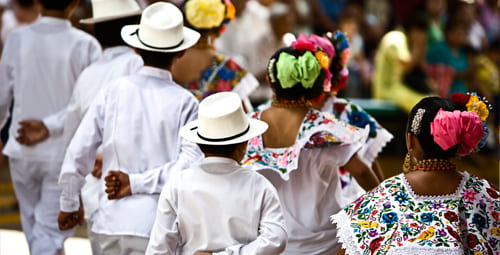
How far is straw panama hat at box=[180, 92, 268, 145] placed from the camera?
140 inches

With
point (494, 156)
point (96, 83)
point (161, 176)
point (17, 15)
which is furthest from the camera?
point (494, 156)

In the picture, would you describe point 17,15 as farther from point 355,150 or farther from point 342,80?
point 355,150

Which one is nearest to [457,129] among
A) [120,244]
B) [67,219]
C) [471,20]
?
[120,244]

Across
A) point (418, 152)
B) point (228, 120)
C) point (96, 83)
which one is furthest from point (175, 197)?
point (96, 83)

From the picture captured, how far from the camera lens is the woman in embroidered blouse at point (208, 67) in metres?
5.70

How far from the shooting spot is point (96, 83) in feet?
15.4

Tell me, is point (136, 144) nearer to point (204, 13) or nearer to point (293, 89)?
point (293, 89)

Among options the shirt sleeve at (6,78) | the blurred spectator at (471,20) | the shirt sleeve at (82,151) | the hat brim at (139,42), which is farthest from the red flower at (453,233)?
the blurred spectator at (471,20)

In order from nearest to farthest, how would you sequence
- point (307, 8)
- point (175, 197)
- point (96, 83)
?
point (175, 197)
point (96, 83)
point (307, 8)

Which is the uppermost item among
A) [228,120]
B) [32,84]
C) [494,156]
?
[228,120]

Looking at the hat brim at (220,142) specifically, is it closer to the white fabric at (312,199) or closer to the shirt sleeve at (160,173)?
the shirt sleeve at (160,173)

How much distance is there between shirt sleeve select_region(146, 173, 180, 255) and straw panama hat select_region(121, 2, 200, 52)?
2.64 feet

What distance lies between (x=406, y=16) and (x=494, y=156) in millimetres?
2638

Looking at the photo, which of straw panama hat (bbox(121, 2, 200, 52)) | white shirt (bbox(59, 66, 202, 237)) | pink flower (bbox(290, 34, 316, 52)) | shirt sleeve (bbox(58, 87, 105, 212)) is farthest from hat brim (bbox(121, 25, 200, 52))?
pink flower (bbox(290, 34, 316, 52))
